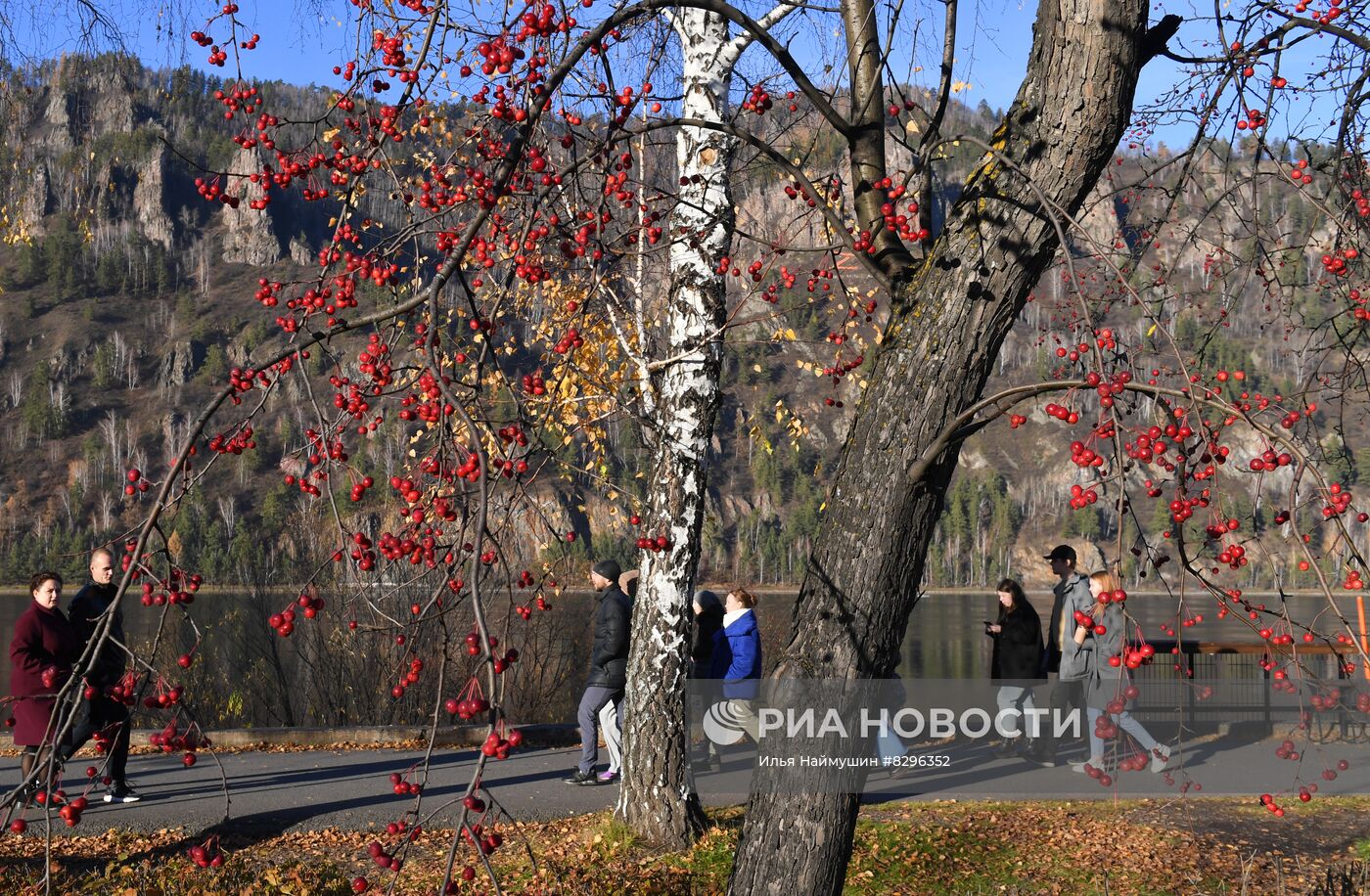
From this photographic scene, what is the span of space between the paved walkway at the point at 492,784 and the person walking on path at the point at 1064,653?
0.89 ft

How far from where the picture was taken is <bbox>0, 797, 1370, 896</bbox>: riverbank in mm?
6270

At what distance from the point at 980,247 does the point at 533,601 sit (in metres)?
1.79

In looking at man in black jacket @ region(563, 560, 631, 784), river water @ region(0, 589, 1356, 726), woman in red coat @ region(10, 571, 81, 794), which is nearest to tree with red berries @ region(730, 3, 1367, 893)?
man in black jacket @ region(563, 560, 631, 784)

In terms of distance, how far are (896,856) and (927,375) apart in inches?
159

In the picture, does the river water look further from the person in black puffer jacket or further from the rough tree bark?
the rough tree bark

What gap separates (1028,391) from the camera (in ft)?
10.0

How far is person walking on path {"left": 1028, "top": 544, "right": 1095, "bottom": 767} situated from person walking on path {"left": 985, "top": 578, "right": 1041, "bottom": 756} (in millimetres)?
180

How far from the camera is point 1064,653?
973 cm

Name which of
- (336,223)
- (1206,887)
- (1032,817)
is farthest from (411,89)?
(1032,817)

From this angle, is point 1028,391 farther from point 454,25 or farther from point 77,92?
point 77,92

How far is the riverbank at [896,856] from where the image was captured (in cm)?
627

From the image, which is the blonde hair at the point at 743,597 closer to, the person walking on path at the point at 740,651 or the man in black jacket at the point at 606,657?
the person walking on path at the point at 740,651

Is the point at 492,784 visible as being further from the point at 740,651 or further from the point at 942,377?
the point at 942,377

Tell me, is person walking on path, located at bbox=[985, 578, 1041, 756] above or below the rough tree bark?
below
